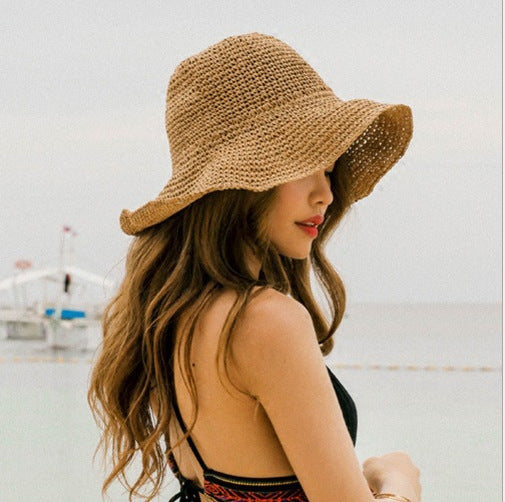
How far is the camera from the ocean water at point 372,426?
548cm

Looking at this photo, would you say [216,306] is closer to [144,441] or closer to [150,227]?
[150,227]

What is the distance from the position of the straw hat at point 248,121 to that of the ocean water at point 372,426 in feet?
11.4

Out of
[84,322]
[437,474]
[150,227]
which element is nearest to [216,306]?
[150,227]

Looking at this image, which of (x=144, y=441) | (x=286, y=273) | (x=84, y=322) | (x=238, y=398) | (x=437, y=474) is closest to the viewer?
(x=238, y=398)

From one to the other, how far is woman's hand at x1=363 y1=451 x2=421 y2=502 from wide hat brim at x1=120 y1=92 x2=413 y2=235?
0.41m

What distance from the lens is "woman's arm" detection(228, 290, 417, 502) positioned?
3.28 feet

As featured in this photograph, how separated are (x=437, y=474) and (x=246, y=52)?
5.26 metres

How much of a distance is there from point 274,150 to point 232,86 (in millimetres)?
110

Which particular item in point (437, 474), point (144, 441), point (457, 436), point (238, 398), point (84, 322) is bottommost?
point (84, 322)

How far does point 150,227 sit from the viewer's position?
125cm

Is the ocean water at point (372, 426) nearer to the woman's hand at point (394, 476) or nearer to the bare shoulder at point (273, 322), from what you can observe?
the woman's hand at point (394, 476)

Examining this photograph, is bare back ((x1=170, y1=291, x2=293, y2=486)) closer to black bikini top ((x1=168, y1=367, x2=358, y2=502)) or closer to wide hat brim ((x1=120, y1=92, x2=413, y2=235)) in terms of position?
black bikini top ((x1=168, y1=367, x2=358, y2=502))

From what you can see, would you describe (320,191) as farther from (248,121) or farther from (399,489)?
(399,489)

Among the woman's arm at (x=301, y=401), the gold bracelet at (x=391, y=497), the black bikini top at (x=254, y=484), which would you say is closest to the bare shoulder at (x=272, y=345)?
the woman's arm at (x=301, y=401)
